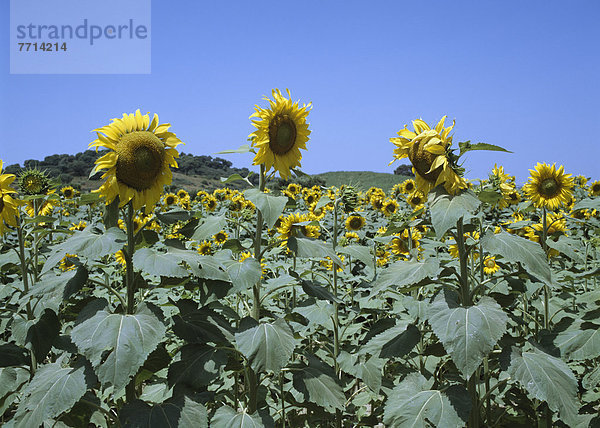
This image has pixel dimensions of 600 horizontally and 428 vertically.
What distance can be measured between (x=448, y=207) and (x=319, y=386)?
45.1 inches

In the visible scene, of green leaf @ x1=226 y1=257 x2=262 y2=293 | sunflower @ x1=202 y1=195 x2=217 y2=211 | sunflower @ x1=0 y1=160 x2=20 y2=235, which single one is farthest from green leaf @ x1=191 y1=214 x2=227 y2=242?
sunflower @ x1=202 y1=195 x2=217 y2=211

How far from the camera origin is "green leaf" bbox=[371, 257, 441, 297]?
2238 millimetres

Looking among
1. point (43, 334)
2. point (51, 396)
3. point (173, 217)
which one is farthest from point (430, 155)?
point (43, 334)

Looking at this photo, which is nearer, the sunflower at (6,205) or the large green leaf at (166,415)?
the large green leaf at (166,415)

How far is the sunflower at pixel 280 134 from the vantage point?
271 centimetres

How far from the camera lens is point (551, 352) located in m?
2.53

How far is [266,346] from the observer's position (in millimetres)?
2191

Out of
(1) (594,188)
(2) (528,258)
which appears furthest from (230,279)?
(1) (594,188)

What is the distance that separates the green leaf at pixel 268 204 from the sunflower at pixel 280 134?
1.19 feet

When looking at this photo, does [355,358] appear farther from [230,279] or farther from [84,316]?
[84,316]

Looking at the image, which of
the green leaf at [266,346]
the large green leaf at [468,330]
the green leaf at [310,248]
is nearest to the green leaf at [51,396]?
the green leaf at [266,346]

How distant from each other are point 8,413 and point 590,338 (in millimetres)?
4418

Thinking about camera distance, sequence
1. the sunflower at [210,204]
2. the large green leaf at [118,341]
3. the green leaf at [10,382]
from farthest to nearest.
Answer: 1. the sunflower at [210,204]
2. the green leaf at [10,382]
3. the large green leaf at [118,341]

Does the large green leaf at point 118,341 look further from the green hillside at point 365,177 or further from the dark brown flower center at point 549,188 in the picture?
the green hillside at point 365,177
